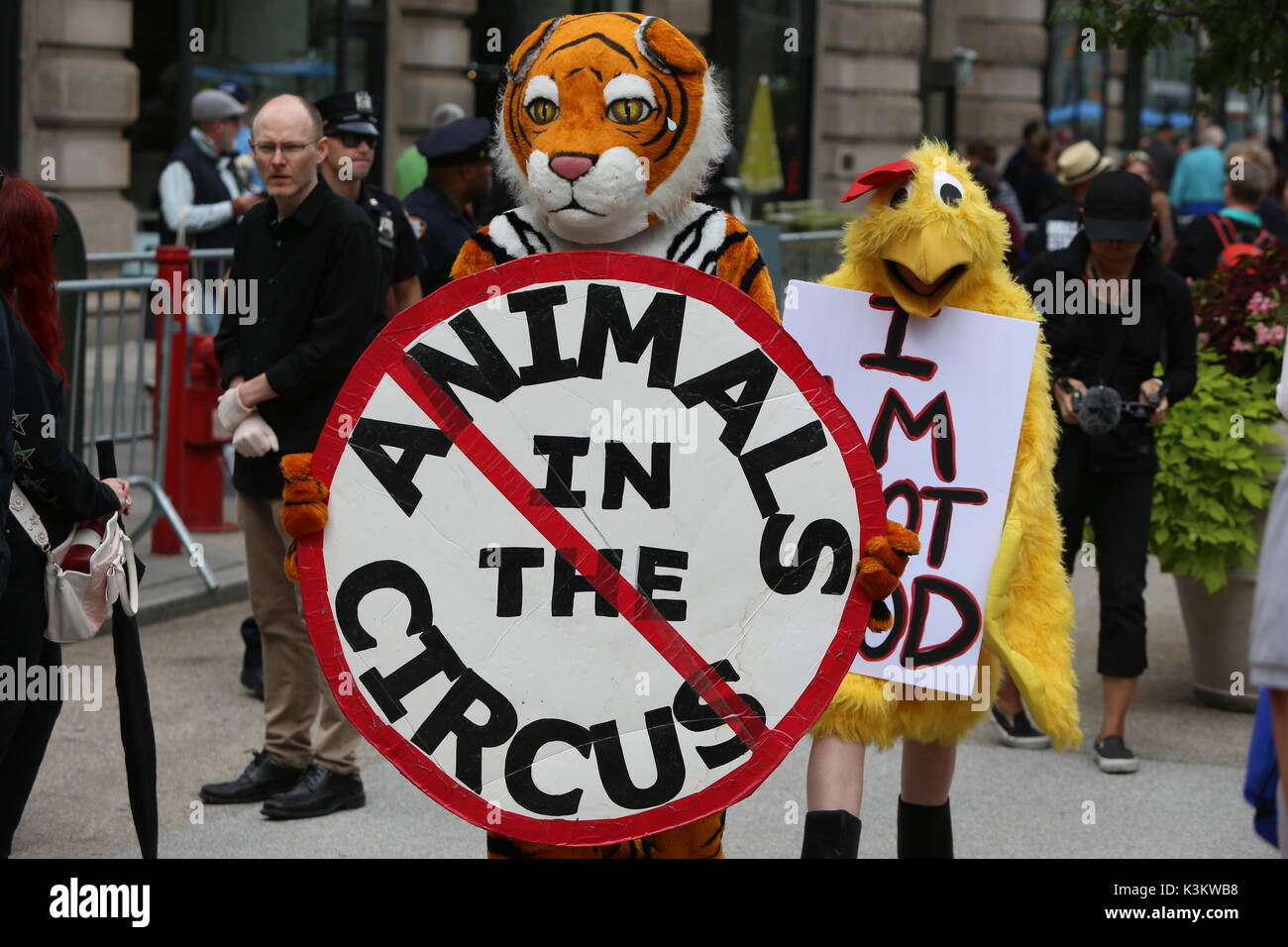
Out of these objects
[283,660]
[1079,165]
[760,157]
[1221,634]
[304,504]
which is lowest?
[1221,634]

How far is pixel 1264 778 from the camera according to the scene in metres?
3.79

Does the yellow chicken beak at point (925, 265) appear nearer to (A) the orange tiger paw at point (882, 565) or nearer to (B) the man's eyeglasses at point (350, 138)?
(A) the orange tiger paw at point (882, 565)

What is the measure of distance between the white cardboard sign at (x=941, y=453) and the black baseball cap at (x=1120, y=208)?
2166 millimetres

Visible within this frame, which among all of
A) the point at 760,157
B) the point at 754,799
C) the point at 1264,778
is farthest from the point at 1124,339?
the point at 760,157

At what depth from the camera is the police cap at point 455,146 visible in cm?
726

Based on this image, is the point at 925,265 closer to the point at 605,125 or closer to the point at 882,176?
the point at 882,176

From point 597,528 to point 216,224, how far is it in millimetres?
8065

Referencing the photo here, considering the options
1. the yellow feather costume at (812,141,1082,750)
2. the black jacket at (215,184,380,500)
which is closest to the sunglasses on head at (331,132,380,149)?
the black jacket at (215,184,380,500)

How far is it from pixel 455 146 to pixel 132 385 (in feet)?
7.56

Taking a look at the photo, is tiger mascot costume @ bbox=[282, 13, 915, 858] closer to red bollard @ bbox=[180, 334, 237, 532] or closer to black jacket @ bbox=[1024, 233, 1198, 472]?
black jacket @ bbox=[1024, 233, 1198, 472]

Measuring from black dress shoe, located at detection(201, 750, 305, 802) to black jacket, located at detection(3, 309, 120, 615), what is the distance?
154 centimetres

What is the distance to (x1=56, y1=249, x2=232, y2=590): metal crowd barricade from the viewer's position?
7934 millimetres

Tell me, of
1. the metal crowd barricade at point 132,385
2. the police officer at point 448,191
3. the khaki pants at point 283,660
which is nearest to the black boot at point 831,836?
the khaki pants at point 283,660

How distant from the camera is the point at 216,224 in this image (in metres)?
10.4
